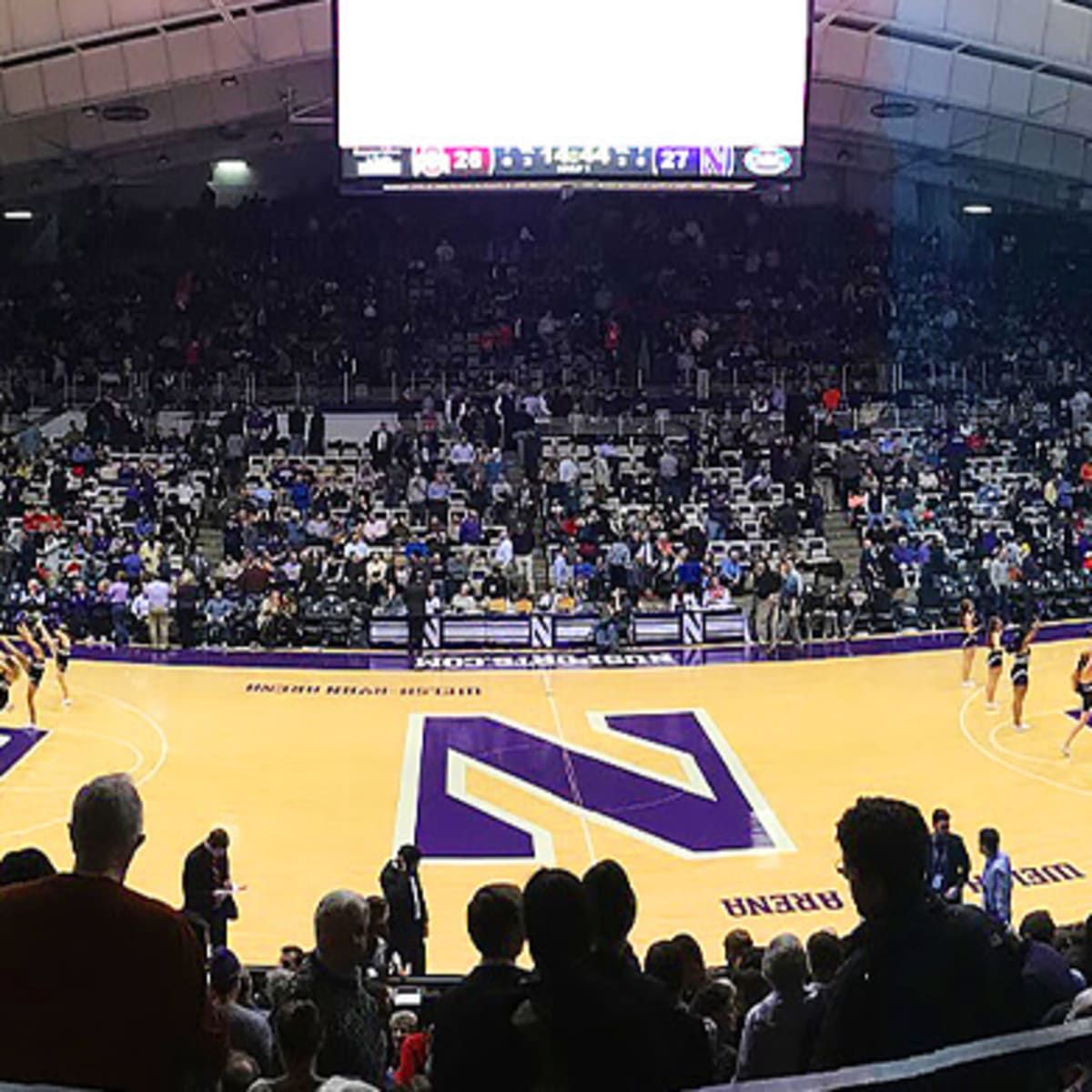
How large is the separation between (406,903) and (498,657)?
14.2m

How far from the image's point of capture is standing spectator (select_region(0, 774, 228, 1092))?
13.2 feet

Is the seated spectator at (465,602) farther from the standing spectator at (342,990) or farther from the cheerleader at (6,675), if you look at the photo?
the standing spectator at (342,990)

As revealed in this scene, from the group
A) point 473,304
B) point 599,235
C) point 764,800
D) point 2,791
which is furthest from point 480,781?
point 599,235

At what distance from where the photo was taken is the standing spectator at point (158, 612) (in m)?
27.1

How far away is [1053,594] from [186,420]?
56.4 feet

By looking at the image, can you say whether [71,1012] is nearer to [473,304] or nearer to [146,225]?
[473,304]

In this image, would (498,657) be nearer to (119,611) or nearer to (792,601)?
(792,601)

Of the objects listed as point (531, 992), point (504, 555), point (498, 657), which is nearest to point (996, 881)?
point (531, 992)

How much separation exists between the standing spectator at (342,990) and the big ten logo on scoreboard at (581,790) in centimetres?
1095

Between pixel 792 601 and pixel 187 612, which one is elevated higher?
pixel 792 601

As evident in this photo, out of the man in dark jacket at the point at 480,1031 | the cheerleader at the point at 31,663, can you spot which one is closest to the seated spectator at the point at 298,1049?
the man in dark jacket at the point at 480,1031

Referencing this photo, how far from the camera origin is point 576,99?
22.7 m

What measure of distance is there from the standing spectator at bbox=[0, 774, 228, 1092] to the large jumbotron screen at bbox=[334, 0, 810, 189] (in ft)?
63.6

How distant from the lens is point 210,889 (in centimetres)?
1298
